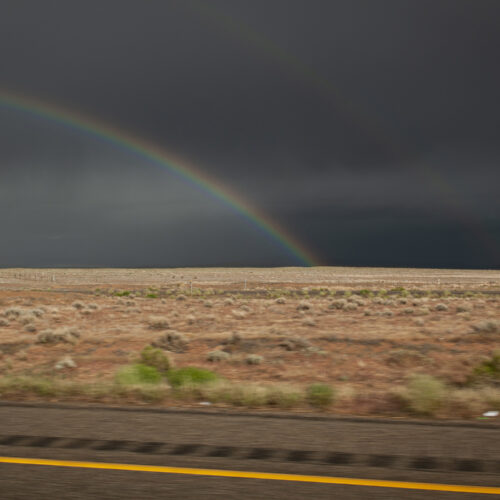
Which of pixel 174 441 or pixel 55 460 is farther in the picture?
pixel 174 441

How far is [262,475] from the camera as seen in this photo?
5.33m

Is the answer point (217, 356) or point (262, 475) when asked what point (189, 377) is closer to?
point (217, 356)

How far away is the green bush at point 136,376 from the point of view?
38.8ft

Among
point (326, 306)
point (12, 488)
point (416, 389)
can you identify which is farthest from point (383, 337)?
point (12, 488)

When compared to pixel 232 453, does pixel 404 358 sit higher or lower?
lower

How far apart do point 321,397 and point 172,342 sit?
11.4 m

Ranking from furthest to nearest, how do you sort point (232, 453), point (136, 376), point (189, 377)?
point (136, 376) → point (189, 377) → point (232, 453)

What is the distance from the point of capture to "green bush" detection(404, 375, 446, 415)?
8966 mm

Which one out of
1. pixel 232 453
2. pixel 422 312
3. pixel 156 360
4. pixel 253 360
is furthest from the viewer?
pixel 422 312

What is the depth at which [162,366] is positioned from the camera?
15.6 metres

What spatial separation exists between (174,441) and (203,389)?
13.1 feet

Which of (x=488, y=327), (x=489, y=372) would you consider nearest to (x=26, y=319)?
(x=488, y=327)

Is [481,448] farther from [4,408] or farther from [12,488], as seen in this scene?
[4,408]

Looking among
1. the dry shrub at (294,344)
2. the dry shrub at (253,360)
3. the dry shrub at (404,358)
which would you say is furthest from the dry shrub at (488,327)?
the dry shrub at (253,360)
